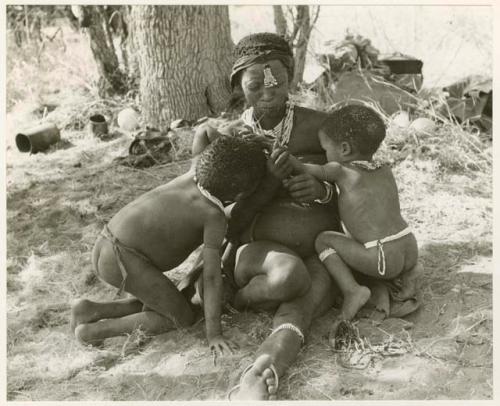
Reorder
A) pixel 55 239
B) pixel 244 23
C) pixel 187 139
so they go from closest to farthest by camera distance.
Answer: pixel 55 239
pixel 187 139
pixel 244 23

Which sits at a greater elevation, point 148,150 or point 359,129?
point 359,129

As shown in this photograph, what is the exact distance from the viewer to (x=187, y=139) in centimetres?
513

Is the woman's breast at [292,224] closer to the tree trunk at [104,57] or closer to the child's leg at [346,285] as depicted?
the child's leg at [346,285]

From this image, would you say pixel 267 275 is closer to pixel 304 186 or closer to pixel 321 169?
pixel 304 186

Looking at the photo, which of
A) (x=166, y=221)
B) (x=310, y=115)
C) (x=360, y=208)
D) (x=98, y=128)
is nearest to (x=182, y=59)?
(x=98, y=128)

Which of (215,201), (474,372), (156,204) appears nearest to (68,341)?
(156,204)

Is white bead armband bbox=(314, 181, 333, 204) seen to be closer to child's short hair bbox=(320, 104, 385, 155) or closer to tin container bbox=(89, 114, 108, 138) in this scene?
child's short hair bbox=(320, 104, 385, 155)

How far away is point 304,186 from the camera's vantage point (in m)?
2.86

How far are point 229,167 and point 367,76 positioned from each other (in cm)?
338

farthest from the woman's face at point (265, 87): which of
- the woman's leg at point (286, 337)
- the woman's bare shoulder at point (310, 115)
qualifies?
the woman's leg at point (286, 337)

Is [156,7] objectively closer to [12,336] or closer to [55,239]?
[55,239]

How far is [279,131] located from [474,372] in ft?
4.82

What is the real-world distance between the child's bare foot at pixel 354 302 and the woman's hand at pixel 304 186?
50 centimetres

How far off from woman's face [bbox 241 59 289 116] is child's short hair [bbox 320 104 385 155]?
1.03 feet
